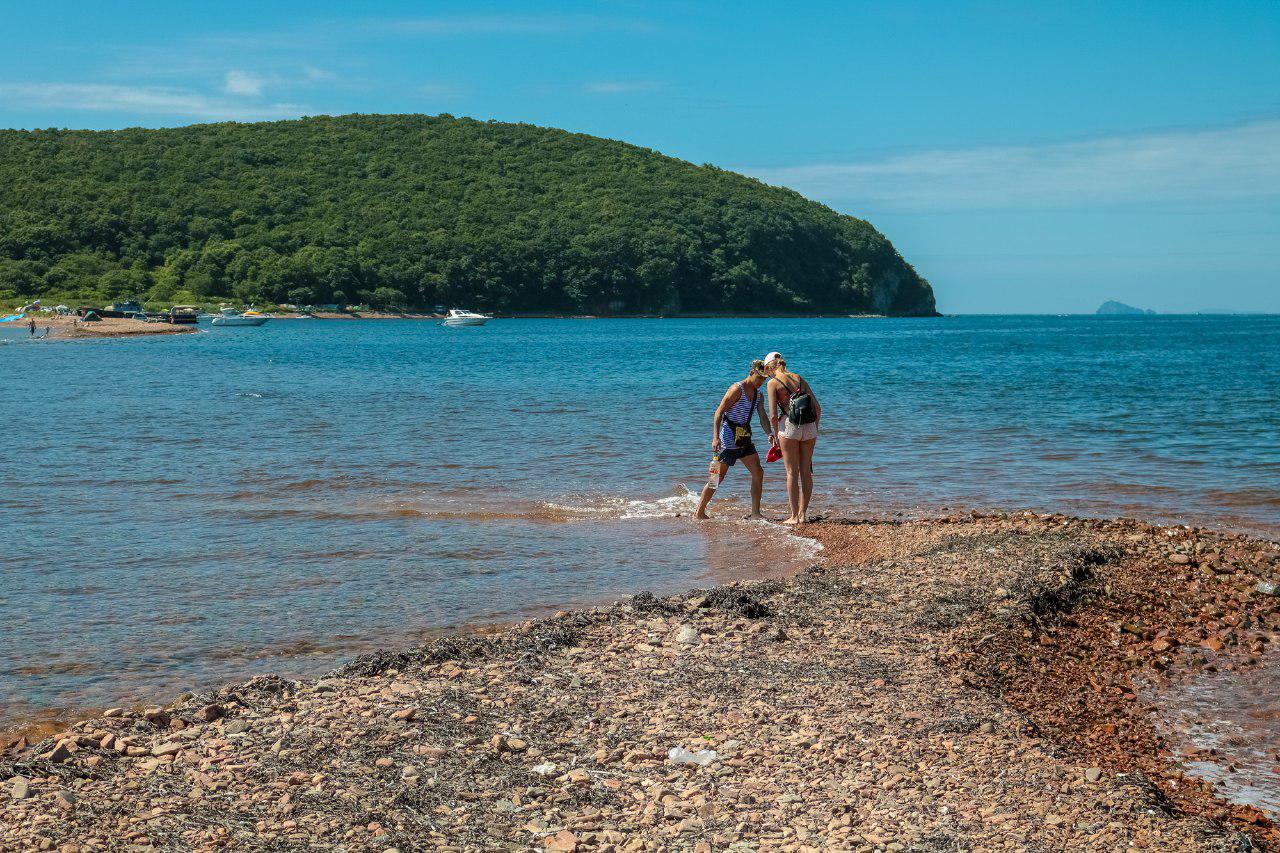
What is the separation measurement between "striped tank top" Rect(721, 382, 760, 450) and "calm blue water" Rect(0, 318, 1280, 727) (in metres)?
0.96

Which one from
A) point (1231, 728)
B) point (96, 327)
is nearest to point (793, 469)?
point (1231, 728)

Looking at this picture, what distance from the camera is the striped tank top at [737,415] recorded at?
12742mm

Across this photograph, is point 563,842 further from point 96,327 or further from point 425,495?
point 96,327

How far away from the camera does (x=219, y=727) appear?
5805mm

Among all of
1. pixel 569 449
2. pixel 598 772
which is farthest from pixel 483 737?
pixel 569 449

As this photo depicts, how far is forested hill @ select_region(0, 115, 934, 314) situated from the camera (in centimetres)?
12050

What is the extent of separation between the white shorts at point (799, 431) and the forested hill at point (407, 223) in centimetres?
11153

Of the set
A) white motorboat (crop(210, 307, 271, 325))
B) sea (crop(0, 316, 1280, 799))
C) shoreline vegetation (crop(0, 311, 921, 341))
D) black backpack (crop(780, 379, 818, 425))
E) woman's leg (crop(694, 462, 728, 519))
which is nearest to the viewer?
sea (crop(0, 316, 1280, 799))

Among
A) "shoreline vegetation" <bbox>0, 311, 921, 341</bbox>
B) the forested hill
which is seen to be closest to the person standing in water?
"shoreline vegetation" <bbox>0, 311, 921, 341</bbox>

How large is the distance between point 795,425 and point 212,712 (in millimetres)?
7805

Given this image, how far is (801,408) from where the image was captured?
12.3 metres

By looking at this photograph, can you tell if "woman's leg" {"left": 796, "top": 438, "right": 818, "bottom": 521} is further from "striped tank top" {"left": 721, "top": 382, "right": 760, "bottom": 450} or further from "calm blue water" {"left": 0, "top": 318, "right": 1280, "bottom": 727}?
"striped tank top" {"left": 721, "top": 382, "right": 760, "bottom": 450}

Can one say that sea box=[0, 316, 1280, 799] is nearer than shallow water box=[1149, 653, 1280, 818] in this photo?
No

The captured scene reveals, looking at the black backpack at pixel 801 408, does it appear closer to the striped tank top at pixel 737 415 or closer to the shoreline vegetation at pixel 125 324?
the striped tank top at pixel 737 415
